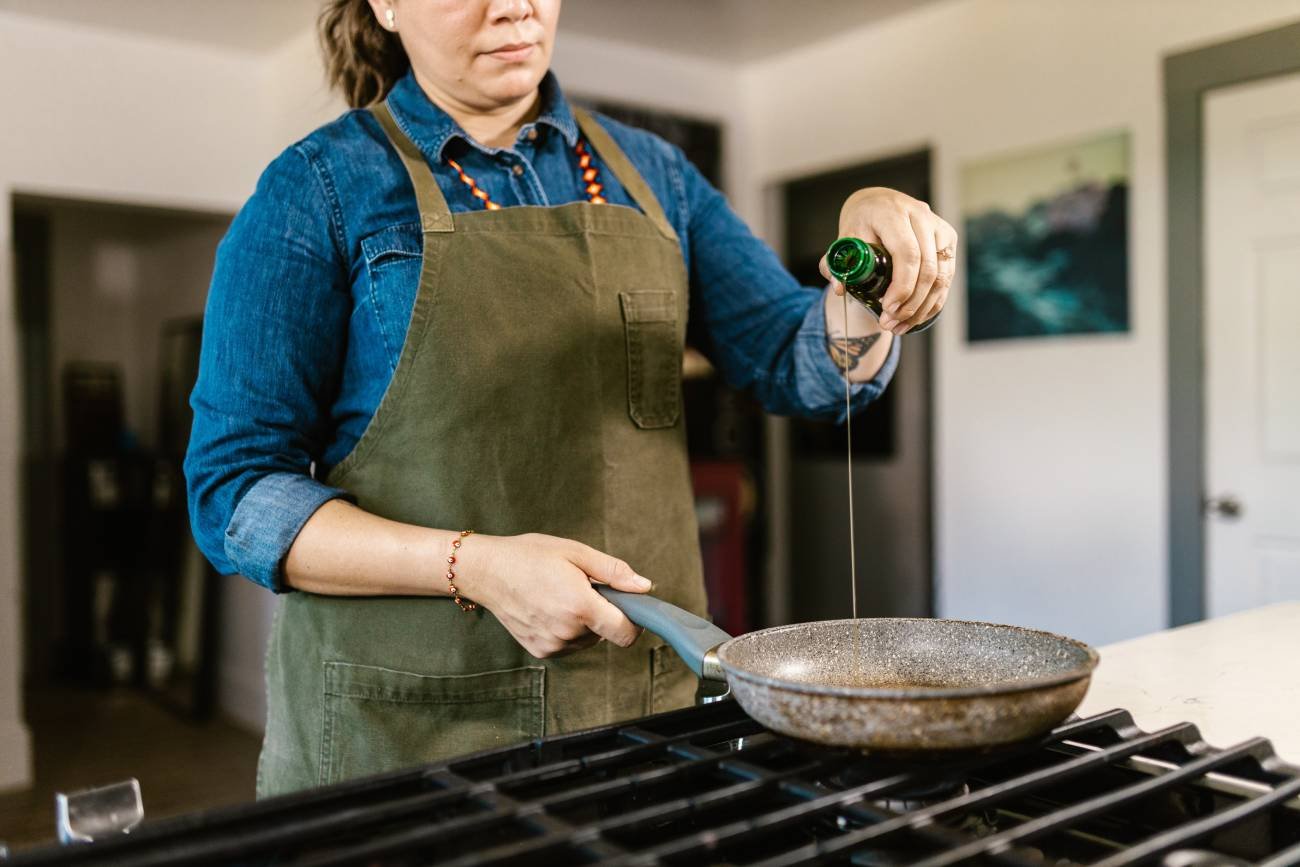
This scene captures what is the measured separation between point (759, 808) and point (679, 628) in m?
0.14

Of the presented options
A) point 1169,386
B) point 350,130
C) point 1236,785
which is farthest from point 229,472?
point 1169,386

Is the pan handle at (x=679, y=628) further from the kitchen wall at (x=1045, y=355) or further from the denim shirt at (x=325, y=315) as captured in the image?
the kitchen wall at (x=1045, y=355)

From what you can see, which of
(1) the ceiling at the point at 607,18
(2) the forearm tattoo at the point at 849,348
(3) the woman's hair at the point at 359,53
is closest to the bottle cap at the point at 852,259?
(2) the forearm tattoo at the point at 849,348

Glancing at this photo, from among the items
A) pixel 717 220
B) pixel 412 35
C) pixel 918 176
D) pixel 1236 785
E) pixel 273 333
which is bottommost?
pixel 1236 785

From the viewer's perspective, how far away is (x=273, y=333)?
3.63 feet

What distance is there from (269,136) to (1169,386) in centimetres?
313

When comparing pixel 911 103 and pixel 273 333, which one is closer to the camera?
pixel 273 333

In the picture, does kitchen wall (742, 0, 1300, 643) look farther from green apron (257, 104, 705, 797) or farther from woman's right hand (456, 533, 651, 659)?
woman's right hand (456, 533, 651, 659)

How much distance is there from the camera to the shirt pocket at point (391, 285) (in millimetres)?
1155

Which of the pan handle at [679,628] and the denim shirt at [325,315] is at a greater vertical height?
the denim shirt at [325,315]

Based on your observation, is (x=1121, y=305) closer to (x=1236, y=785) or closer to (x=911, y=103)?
(x=911, y=103)

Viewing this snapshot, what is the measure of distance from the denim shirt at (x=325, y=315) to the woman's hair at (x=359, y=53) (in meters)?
0.10

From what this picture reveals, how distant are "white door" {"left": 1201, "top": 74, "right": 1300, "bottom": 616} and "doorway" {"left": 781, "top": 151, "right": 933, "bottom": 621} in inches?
42.0

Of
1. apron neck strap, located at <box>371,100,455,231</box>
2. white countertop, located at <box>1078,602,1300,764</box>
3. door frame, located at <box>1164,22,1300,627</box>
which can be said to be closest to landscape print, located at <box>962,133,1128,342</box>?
door frame, located at <box>1164,22,1300,627</box>
